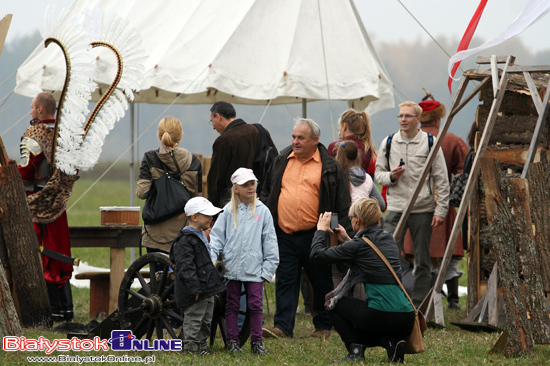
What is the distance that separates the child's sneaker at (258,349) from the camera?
16.1ft

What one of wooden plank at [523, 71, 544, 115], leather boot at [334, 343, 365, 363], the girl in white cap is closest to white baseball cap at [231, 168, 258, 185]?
the girl in white cap

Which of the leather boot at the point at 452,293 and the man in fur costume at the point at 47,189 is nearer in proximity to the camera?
the man in fur costume at the point at 47,189

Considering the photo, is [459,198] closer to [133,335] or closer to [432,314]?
[432,314]

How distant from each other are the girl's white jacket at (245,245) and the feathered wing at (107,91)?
173 centimetres

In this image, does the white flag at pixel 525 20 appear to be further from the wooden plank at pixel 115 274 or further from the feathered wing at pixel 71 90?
the wooden plank at pixel 115 274

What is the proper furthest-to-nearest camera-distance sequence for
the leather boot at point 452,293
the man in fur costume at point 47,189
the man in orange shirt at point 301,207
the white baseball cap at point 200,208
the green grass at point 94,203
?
the green grass at point 94,203
the leather boot at point 452,293
the man in fur costume at point 47,189
the man in orange shirt at point 301,207
the white baseball cap at point 200,208

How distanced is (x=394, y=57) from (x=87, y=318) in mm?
85808

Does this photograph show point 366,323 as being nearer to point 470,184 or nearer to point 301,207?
point 301,207

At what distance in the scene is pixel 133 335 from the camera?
16.4ft

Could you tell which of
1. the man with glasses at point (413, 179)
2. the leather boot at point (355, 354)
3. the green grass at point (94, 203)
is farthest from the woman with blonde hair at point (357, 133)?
the green grass at point (94, 203)

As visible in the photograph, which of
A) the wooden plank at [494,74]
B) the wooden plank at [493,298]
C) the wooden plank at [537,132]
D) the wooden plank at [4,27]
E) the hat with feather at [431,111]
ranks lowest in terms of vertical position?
the wooden plank at [493,298]

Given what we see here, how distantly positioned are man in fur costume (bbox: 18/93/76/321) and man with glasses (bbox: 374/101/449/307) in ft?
8.81

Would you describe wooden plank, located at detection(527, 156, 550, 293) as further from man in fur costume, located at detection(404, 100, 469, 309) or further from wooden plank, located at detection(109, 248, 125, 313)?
wooden plank, located at detection(109, 248, 125, 313)

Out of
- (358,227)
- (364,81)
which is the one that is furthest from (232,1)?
(358,227)
